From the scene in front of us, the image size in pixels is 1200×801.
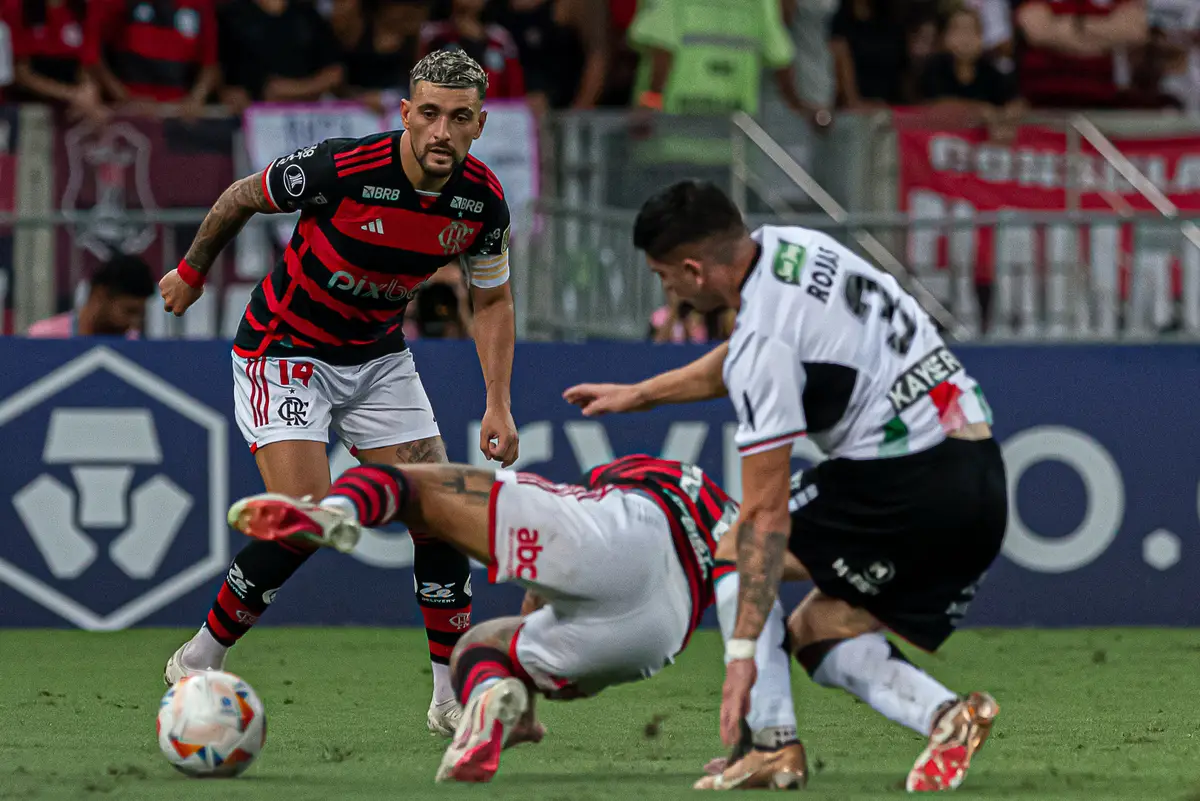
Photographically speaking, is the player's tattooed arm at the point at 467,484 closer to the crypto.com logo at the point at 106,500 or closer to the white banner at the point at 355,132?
the crypto.com logo at the point at 106,500

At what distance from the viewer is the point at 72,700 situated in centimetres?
784

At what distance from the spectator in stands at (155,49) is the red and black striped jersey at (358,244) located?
6185 millimetres

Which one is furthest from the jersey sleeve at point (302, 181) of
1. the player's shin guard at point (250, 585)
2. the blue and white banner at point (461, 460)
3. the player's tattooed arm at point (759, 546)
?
the blue and white banner at point (461, 460)

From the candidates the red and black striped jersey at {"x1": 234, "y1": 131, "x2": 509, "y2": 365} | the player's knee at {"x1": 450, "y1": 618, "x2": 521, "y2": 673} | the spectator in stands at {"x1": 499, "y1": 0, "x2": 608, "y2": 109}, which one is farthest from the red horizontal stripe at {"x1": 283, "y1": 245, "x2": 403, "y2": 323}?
the spectator in stands at {"x1": 499, "y1": 0, "x2": 608, "y2": 109}

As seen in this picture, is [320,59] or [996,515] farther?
[320,59]

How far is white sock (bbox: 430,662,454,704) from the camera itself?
7.00 m

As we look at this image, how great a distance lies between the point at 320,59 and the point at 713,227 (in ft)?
29.1

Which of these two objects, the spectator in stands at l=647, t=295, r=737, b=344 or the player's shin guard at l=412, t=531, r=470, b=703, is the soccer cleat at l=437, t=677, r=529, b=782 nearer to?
the player's shin guard at l=412, t=531, r=470, b=703

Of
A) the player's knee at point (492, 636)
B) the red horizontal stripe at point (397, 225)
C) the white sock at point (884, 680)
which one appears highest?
the red horizontal stripe at point (397, 225)

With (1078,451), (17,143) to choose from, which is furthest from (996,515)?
(17,143)

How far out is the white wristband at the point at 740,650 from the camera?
5129 millimetres

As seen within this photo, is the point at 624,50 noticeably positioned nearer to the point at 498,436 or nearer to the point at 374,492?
the point at 498,436

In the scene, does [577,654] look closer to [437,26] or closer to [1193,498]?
[1193,498]

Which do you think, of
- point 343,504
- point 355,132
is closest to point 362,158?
point 343,504
